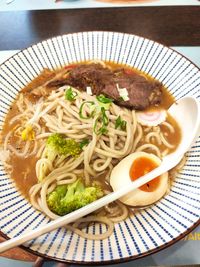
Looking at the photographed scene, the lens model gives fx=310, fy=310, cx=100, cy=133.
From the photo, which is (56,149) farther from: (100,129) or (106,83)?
(106,83)

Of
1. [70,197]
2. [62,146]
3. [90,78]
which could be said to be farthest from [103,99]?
[70,197]

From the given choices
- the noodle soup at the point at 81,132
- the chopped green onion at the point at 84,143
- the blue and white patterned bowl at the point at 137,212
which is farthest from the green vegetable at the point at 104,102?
the blue and white patterned bowl at the point at 137,212

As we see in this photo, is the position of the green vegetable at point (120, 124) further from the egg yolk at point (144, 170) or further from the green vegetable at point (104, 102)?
the egg yolk at point (144, 170)

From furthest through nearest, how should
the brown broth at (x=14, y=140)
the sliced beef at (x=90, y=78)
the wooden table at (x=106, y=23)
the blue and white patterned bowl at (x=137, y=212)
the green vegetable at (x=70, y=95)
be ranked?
1. the wooden table at (x=106, y=23)
2. the sliced beef at (x=90, y=78)
3. the green vegetable at (x=70, y=95)
4. the brown broth at (x=14, y=140)
5. the blue and white patterned bowl at (x=137, y=212)

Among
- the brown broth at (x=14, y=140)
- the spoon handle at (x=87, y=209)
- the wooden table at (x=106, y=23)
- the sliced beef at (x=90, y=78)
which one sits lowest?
the spoon handle at (x=87, y=209)

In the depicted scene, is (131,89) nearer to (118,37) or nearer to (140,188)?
(118,37)

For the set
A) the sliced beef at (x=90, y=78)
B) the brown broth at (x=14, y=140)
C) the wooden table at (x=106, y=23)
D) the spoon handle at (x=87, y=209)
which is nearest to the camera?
the spoon handle at (x=87, y=209)

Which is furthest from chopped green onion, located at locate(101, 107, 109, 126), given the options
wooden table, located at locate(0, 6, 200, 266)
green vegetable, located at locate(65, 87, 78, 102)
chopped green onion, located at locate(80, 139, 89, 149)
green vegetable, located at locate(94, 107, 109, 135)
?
wooden table, located at locate(0, 6, 200, 266)
